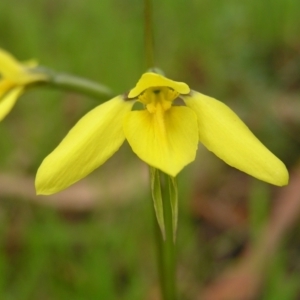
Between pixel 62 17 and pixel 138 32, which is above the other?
pixel 62 17

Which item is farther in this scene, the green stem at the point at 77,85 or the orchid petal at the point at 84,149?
the green stem at the point at 77,85

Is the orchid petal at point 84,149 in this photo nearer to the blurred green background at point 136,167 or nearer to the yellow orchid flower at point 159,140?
the yellow orchid flower at point 159,140

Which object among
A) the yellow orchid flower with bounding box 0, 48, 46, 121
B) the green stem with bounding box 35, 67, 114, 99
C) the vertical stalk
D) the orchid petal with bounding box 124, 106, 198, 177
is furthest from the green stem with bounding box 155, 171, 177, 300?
the yellow orchid flower with bounding box 0, 48, 46, 121

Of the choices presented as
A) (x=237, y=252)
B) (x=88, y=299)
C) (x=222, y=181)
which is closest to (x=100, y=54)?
(x=222, y=181)

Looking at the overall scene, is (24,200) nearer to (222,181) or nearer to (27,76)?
(222,181)

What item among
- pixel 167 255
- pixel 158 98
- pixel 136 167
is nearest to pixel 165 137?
pixel 158 98

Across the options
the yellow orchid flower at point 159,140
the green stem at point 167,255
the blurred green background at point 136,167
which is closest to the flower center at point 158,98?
the yellow orchid flower at point 159,140

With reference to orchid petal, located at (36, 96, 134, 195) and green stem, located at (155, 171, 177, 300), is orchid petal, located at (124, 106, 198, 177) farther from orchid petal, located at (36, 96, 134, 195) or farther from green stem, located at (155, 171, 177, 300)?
green stem, located at (155, 171, 177, 300)
